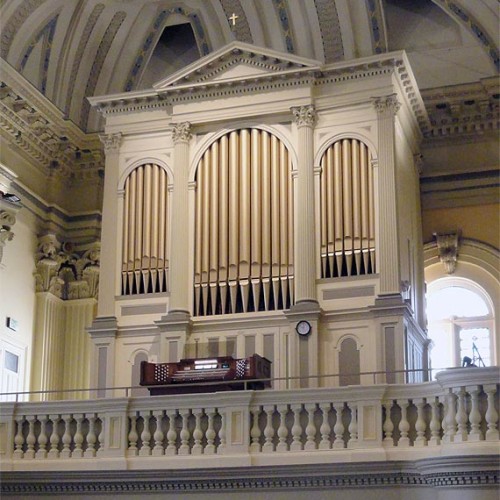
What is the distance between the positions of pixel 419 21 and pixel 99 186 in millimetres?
5726

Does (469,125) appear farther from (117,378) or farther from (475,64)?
(117,378)

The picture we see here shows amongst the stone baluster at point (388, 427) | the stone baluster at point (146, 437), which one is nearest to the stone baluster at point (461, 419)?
the stone baluster at point (388, 427)

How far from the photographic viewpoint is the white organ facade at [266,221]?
14883 mm

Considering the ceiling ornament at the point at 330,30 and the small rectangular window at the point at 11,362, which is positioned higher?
the ceiling ornament at the point at 330,30

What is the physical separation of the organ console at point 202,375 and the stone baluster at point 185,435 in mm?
703

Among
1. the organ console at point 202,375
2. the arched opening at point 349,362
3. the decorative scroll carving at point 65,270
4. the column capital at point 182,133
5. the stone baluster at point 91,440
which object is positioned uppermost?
the column capital at point 182,133

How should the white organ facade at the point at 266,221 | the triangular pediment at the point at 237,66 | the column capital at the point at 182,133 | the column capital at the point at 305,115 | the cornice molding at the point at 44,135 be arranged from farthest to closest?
1. the cornice molding at the point at 44,135
2. the column capital at the point at 182,133
3. the triangular pediment at the point at 237,66
4. the column capital at the point at 305,115
5. the white organ facade at the point at 266,221

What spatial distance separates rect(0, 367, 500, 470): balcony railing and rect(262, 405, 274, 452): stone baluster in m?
0.01

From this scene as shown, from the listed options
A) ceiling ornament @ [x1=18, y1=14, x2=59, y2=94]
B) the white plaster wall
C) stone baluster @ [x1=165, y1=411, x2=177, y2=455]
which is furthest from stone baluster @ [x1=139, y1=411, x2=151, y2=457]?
ceiling ornament @ [x1=18, y1=14, x2=59, y2=94]

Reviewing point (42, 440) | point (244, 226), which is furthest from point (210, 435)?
point (244, 226)

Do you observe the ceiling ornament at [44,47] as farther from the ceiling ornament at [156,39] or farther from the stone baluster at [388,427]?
the stone baluster at [388,427]

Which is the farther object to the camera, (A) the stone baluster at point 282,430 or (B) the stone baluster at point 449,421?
(A) the stone baluster at point 282,430

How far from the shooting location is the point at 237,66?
634 inches

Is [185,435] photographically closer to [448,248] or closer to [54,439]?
[54,439]
